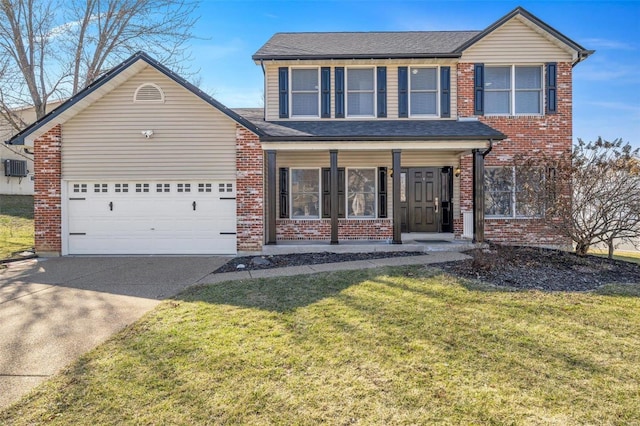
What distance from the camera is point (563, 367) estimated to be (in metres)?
3.38

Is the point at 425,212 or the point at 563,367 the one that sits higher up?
the point at 425,212

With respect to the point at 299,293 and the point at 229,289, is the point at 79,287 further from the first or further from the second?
the point at 299,293

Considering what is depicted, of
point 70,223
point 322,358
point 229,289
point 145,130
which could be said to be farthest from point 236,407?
point 70,223

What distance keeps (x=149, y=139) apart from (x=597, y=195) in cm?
1173

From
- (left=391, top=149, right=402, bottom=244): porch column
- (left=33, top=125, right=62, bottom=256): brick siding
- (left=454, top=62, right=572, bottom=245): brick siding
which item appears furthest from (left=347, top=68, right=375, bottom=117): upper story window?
(left=33, top=125, right=62, bottom=256): brick siding

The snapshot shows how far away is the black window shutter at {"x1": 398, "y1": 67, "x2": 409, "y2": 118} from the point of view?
11648 mm

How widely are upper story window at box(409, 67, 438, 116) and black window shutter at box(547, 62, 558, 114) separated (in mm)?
3579

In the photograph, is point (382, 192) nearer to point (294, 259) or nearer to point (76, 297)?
point (294, 259)

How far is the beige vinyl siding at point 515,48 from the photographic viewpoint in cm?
1141

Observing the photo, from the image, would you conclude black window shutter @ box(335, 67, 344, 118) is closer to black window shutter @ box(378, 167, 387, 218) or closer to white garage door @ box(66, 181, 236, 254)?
black window shutter @ box(378, 167, 387, 218)

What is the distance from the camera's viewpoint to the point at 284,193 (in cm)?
1177

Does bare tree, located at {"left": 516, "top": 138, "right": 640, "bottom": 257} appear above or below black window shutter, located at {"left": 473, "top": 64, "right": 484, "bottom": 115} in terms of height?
below

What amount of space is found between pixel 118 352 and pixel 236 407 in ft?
5.94

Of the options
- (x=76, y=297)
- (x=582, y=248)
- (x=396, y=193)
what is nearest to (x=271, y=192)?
(x=396, y=193)
